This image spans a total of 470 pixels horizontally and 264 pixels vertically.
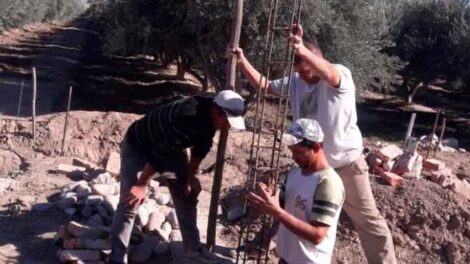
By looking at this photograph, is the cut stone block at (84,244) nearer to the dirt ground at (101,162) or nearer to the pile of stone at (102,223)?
the pile of stone at (102,223)

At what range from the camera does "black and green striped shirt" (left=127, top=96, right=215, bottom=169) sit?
517cm

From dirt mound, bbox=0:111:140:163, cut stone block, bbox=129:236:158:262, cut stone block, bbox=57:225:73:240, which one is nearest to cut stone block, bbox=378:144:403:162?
cut stone block, bbox=129:236:158:262

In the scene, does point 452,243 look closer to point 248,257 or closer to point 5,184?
point 248,257

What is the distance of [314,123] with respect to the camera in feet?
12.5

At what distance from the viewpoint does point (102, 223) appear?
6.48m

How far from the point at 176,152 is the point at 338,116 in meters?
1.34

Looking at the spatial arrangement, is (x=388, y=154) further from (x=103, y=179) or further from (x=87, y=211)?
(x=87, y=211)

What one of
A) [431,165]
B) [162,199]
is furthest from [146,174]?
[431,165]

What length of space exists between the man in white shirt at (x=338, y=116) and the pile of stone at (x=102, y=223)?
5.99ft

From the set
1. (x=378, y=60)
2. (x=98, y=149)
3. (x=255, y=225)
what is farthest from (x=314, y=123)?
(x=378, y=60)

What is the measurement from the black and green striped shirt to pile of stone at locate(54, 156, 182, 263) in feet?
3.46

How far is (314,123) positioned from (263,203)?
1.71ft

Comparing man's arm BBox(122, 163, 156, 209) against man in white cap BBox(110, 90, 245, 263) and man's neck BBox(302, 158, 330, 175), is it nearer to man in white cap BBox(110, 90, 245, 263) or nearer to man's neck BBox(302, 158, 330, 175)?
man in white cap BBox(110, 90, 245, 263)

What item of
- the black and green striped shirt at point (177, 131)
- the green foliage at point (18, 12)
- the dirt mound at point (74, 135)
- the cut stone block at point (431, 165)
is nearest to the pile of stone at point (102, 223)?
the black and green striped shirt at point (177, 131)
